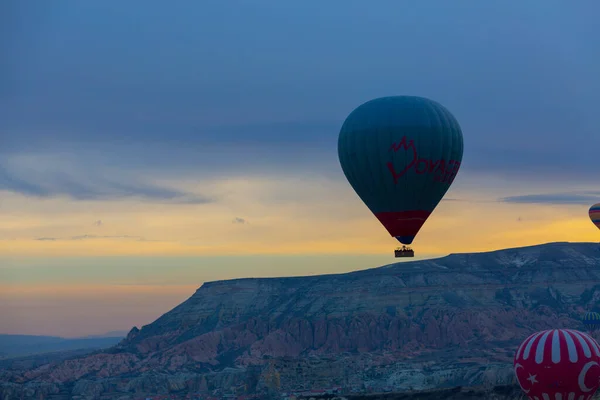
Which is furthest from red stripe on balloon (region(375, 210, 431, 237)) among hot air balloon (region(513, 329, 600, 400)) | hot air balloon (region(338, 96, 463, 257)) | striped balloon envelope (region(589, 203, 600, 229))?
striped balloon envelope (region(589, 203, 600, 229))

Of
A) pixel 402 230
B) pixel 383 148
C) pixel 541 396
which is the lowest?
pixel 541 396

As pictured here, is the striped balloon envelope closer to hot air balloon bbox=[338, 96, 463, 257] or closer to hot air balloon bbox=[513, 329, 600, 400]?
hot air balloon bbox=[513, 329, 600, 400]

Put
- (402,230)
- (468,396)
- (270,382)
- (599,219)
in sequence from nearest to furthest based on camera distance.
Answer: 1. (402,230)
2. (468,396)
3. (599,219)
4. (270,382)

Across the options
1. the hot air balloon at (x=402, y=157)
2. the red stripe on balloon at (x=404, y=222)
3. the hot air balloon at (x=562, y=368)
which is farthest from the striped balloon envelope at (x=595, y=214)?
the red stripe on balloon at (x=404, y=222)

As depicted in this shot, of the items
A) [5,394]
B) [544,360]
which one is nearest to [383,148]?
[544,360]

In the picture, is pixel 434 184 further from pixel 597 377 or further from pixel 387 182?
pixel 597 377

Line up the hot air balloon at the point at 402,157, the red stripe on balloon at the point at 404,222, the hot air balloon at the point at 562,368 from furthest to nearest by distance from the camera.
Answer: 1. the hot air balloon at the point at 562,368
2. the hot air balloon at the point at 402,157
3. the red stripe on balloon at the point at 404,222

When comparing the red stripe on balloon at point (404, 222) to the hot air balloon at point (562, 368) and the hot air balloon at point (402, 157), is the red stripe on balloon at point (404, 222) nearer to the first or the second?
the hot air balloon at point (402, 157)
